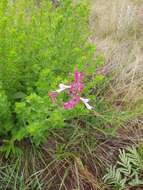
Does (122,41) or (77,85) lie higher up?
(77,85)

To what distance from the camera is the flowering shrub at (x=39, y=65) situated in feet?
5.56

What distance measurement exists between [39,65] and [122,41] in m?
1.74

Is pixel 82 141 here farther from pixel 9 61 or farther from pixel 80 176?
pixel 9 61

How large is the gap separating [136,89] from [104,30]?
1.19 m

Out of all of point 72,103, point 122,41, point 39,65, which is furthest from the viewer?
point 122,41

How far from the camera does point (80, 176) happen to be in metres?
2.11

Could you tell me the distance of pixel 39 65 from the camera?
194 centimetres

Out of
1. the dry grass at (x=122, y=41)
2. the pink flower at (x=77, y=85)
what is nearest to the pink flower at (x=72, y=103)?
the pink flower at (x=77, y=85)

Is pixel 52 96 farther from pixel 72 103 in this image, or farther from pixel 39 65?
pixel 39 65

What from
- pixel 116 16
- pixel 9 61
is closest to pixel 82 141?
pixel 9 61

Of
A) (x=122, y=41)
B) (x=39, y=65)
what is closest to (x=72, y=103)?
(x=39, y=65)

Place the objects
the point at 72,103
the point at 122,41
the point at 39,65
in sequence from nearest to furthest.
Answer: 1. the point at 72,103
2. the point at 39,65
3. the point at 122,41

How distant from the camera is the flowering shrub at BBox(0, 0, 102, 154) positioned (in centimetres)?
169

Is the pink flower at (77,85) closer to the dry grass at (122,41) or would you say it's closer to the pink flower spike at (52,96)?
the pink flower spike at (52,96)
